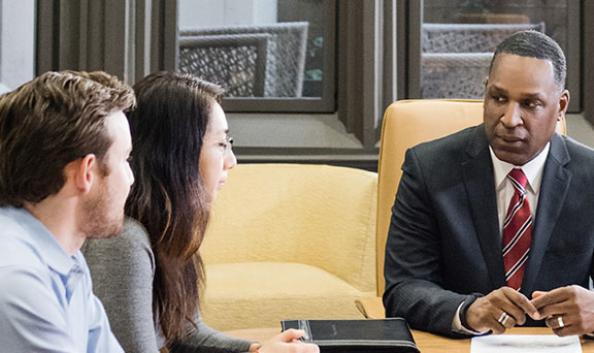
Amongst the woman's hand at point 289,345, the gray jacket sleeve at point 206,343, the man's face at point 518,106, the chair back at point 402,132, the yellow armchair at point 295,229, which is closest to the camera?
the woman's hand at point 289,345

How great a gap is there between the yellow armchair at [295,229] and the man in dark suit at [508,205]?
3.08 ft

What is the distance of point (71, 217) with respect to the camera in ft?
4.75

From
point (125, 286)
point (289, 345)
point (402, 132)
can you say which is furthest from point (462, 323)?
point (402, 132)

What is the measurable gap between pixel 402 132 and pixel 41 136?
1.44 meters

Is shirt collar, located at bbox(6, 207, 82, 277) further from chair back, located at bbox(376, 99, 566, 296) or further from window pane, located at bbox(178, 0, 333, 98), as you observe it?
window pane, located at bbox(178, 0, 333, 98)

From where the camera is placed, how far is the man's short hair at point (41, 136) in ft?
4.62

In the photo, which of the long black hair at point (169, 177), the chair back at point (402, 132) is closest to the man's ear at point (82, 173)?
the long black hair at point (169, 177)

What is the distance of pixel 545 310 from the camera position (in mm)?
1932

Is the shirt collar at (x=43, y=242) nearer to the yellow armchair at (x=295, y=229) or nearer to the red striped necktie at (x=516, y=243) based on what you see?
the red striped necktie at (x=516, y=243)

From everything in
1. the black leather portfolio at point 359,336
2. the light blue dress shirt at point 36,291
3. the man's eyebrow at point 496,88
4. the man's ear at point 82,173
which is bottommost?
the black leather portfolio at point 359,336

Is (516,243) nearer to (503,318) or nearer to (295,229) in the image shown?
(503,318)

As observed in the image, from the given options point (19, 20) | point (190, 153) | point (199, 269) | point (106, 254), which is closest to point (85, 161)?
point (106, 254)

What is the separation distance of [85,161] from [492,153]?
1.22 metres

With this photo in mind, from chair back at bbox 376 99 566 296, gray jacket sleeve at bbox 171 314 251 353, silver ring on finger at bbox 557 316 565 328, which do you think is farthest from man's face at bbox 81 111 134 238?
chair back at bbox 376 99 566 296
